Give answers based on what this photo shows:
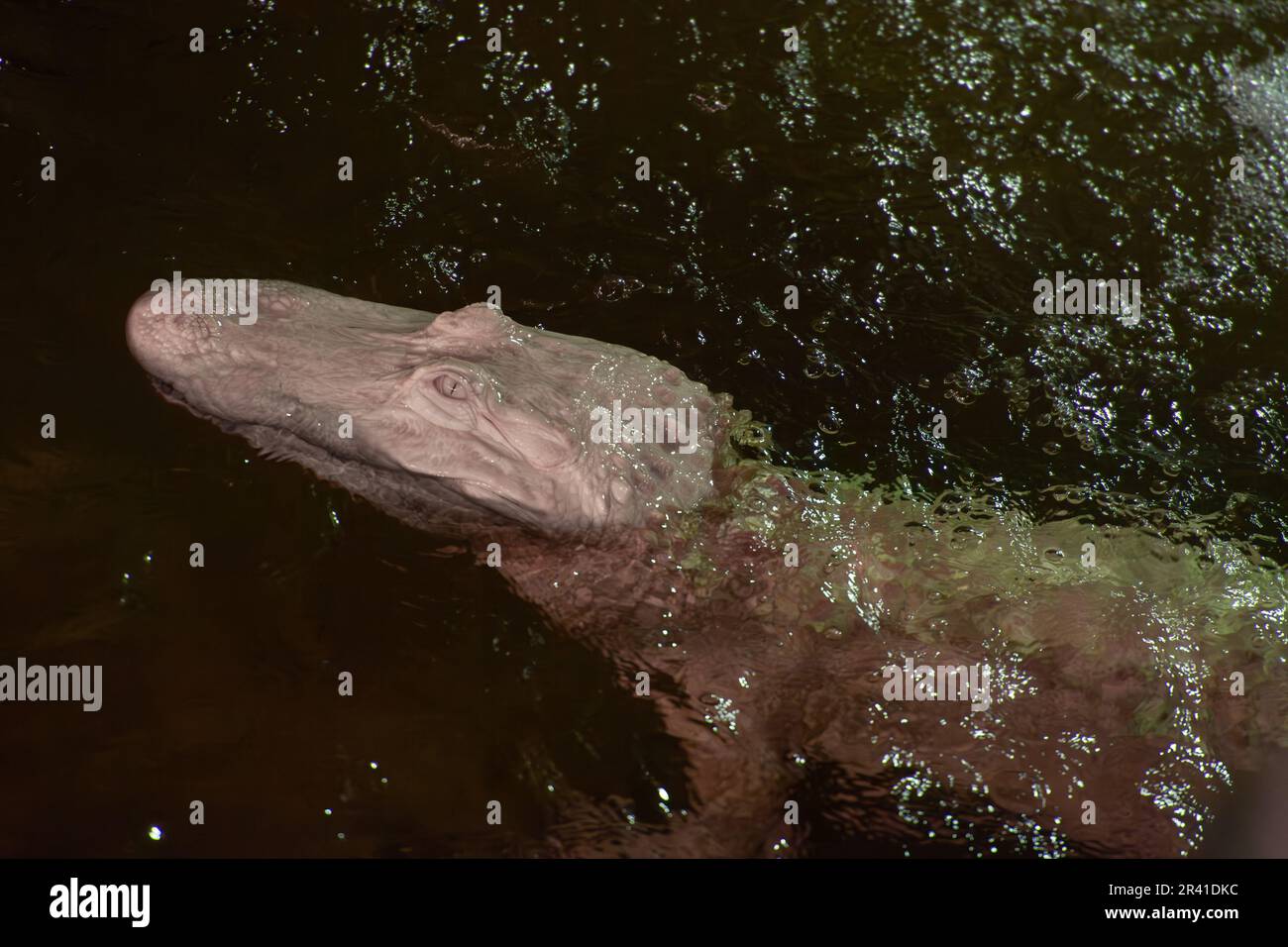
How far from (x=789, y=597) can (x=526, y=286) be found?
180 centimetres

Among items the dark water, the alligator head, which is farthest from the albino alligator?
the dark water

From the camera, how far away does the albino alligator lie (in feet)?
11.1

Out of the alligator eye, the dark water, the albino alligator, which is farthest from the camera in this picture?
the alligator eye

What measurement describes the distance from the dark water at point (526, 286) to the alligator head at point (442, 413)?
0.16m

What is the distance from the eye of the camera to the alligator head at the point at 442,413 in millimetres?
3576

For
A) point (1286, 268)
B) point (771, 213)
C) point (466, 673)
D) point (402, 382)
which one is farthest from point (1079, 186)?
point (466, 673)

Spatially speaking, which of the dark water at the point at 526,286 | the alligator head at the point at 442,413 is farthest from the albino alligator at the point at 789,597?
the dark water at the point at 526,286

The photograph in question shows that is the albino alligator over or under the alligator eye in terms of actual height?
under

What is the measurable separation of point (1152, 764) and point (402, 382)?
290 centimetres

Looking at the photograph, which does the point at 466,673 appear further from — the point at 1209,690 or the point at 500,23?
the point at 500,23

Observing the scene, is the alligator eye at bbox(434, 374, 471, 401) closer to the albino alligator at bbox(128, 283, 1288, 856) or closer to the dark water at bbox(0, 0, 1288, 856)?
the albino alligator at bbox(128, 283, 1288, 856)

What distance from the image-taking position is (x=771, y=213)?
15.5 feet

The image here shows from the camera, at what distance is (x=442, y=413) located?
356 cm

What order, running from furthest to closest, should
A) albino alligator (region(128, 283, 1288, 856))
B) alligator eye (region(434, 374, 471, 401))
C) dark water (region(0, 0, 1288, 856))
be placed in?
alligator eye (region(434, 374, 471, 401))
albino alligator (region(128, 283, 1288, 856))
dark water (region(0, 0, 1288, 856))
